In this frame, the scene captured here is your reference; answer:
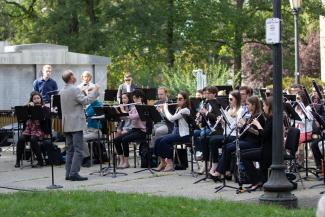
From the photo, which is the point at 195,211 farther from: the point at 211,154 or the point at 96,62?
the point at 96,62

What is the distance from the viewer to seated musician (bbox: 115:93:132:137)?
1719 cm

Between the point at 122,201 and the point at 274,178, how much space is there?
2255mm

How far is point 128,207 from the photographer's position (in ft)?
35.3

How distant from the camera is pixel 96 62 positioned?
2691 cm

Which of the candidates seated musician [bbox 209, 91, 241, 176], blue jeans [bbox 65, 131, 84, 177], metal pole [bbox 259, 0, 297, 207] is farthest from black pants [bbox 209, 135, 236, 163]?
metal pole [bbox 259, 0, 297, 207]

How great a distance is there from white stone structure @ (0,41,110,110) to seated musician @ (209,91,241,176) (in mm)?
11757

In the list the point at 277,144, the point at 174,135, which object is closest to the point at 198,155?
the point at 174,135

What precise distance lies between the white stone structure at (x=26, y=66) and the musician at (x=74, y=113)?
10525 mm

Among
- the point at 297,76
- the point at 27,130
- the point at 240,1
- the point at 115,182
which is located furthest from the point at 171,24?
the point at 115,182

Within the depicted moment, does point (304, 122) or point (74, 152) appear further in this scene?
point (74, 152)

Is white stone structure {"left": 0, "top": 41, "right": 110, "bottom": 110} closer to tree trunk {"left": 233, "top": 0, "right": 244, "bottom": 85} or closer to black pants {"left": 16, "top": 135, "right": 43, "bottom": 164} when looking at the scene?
black pants {"left": 16, "top": 135, "right": 43, "bottom": 164}

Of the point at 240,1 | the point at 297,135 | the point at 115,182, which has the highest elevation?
the point at 240,1

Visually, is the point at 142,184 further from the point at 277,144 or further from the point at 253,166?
the point at 277,144

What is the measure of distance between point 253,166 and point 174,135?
9.66 feet
